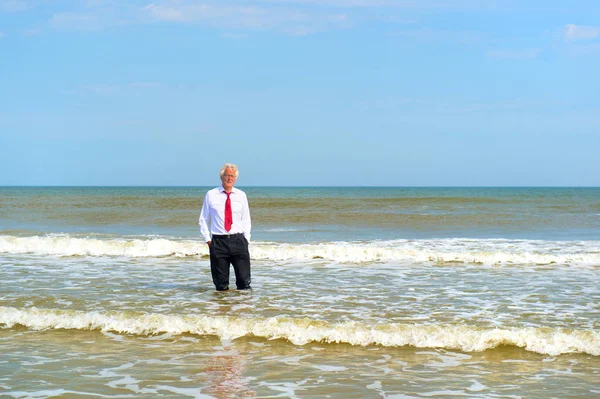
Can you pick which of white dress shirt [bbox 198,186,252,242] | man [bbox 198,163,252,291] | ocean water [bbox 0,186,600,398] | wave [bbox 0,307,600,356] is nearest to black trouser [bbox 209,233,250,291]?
man [bbox 198,163,252,291]

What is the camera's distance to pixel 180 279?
36.6ft

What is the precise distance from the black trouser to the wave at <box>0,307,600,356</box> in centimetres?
157

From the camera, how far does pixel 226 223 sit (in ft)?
28.8

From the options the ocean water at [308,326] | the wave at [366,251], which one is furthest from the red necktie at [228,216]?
the wave at [366,251]

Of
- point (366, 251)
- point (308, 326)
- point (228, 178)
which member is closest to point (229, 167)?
point (228, 178)

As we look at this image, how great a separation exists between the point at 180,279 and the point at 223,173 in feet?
10.9

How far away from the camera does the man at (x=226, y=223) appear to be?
8.68 m

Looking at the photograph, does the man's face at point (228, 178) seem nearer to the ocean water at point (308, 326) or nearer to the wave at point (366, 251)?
the ocean water at point (308, 326)

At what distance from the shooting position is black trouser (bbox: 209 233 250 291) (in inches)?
350

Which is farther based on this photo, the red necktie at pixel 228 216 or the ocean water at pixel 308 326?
the red necktie at pixel 228 216

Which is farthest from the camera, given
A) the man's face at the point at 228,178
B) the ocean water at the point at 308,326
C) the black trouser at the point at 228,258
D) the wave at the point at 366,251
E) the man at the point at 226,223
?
the wave at the point at 366,251

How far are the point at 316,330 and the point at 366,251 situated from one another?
767 cm

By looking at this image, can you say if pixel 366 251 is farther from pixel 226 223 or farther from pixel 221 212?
pixel 221 212

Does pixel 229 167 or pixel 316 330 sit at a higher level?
pixel 229 167
